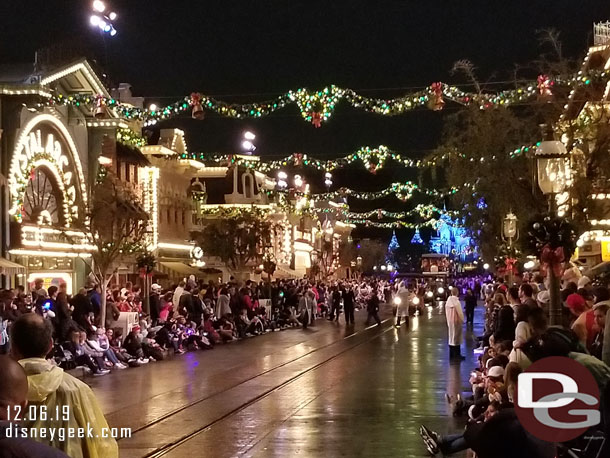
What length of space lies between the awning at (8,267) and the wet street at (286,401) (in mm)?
6349

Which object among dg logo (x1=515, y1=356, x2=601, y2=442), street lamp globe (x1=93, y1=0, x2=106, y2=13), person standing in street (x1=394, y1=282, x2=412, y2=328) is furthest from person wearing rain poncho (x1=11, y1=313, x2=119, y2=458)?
person standing in street (x1=394, y1=282, x2=412, y2=328)

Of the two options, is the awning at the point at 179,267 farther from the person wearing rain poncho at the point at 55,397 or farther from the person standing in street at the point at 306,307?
the person wearing rain poncho at the point at 55,397

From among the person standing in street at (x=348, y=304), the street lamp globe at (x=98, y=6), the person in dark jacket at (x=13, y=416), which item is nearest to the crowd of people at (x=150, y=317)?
the person standing in street at (x=348, y=304)

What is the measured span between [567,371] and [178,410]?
27.5ft

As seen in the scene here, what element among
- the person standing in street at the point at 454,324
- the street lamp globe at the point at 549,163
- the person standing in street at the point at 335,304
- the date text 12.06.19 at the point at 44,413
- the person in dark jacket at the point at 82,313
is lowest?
the person standing in street at the point at 335,304

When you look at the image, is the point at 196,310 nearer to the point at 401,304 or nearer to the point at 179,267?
the point at 401,304

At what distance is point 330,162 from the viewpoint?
39.5 metres

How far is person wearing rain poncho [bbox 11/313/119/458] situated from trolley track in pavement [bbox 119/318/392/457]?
6.04 meters

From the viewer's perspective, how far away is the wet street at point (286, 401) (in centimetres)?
1123

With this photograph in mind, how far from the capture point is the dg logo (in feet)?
21.8

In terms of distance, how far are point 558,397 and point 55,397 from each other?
→ 3831 mm

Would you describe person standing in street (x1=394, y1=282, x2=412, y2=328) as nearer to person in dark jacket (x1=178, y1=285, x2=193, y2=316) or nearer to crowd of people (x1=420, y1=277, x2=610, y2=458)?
person in dark jacket (x1=178, y1=285, x2=193, y2=316)

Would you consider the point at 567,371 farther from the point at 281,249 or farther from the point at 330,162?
the point at 281,249

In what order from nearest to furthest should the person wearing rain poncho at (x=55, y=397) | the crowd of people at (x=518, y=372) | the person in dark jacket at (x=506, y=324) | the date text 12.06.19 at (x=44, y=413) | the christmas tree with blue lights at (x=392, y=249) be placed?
the date text 12.06.19 at (x=44, y=413) < the person wearing rain poncho at (x=55, y=397) < the crowd of people at (x=518, y=372) < the person in dark jacket at (x=506, y=324) < the christmas tree with blue lights at (x=392, y=249)
